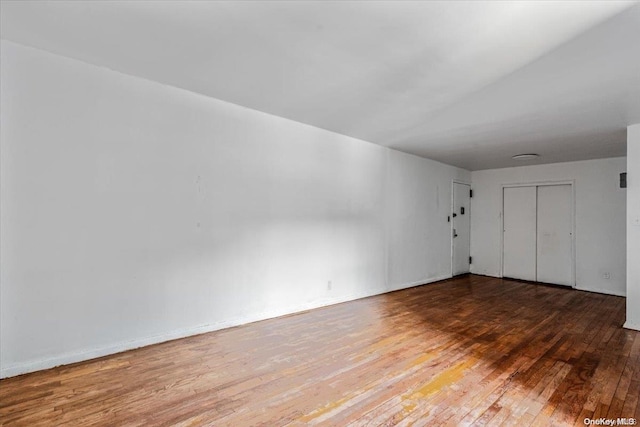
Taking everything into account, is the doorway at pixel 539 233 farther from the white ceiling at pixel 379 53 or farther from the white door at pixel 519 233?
the white ceiling at pixel 379 53

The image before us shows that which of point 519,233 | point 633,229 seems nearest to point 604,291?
point 519,233

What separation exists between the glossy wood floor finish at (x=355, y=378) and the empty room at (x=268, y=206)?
2cm

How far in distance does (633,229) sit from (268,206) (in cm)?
437

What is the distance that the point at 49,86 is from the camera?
2.56m

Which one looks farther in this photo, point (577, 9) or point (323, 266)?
point (323, 266)

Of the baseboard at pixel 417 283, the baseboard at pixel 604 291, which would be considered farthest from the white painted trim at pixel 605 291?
the baseboard at pixel 417 283

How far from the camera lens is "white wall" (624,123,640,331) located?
3703 mm

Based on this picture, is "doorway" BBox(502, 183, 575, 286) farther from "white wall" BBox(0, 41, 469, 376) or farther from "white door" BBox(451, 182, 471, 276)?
"white wall" BBox(0, 41, 469, 376)

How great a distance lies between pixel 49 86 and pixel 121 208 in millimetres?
1099

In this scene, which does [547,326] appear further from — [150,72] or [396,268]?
[150,72]

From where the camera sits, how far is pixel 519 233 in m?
6.59

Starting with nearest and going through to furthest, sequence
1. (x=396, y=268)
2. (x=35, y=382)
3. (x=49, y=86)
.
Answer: (x=35, y=382)
(x=49, y=86)
(x=396, y=268)

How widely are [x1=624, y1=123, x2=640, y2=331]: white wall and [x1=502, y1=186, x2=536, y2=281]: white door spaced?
8.73 feet

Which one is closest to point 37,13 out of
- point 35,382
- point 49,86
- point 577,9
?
point 49,86
